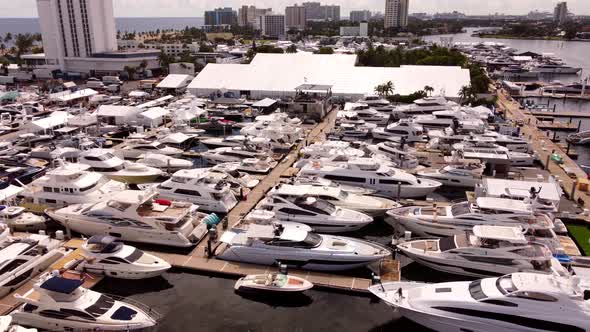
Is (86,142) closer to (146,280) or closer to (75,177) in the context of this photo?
(75,177)

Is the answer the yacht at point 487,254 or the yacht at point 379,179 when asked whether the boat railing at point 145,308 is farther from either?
the yacht at point 379,179

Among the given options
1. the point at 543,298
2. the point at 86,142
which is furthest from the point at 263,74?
the point at 543,298

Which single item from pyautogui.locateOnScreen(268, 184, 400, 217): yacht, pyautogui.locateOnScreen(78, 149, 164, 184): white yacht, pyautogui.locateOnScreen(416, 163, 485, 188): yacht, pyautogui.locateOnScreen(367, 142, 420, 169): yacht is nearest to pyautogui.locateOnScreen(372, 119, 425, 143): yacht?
pyautogui.locateOnScreen(367, 142, 420, 169): yacht

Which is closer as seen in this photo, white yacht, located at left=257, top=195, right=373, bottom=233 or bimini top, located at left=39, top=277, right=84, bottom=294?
bimini top, located at left=39, top=277, right=84, bottom=294

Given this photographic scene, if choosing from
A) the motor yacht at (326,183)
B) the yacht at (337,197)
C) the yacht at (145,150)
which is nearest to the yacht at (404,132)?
the motor yacht at (326,183)

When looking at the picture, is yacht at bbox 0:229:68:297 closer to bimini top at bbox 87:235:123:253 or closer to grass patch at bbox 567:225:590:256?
bimini top at bbox 87:235:123:253
